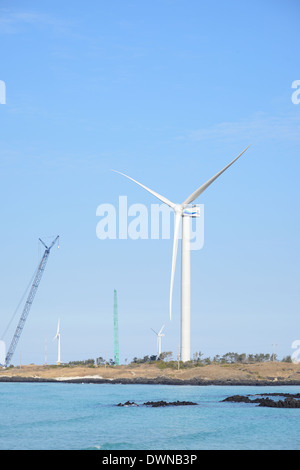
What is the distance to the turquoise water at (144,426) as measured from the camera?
4866cm

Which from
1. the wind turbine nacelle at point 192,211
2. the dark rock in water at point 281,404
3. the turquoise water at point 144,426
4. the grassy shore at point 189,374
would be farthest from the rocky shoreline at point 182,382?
the dark rock in water at point 281,404

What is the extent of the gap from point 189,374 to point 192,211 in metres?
28.8

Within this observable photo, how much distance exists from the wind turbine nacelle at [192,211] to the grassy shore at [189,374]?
1098 inches

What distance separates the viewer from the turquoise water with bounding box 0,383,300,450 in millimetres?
48656

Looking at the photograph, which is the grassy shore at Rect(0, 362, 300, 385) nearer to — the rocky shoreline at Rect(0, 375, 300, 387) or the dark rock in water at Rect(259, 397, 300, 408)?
the rocky shoreline at Rect(0, 375, 300, 387)

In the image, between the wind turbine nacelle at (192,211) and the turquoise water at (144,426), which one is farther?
the wind turbine nacelle at (192,211)

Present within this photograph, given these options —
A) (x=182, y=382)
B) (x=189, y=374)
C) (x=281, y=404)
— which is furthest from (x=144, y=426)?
(x=189, y=374)

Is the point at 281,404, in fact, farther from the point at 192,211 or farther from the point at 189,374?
the point at 192,211

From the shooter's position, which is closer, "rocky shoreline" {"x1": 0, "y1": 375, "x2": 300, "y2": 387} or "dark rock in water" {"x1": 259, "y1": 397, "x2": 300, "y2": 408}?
"dark rock in water" {"x1": 259, "y1": 397, "x2": 300, "y2": 408}

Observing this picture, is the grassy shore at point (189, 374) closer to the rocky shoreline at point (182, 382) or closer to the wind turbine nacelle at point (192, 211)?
the rocky shoreline at point (182, 382)

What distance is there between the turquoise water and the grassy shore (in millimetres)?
46407

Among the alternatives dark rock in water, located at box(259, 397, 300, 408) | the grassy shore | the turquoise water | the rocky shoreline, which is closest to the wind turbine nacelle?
the grassy shore
